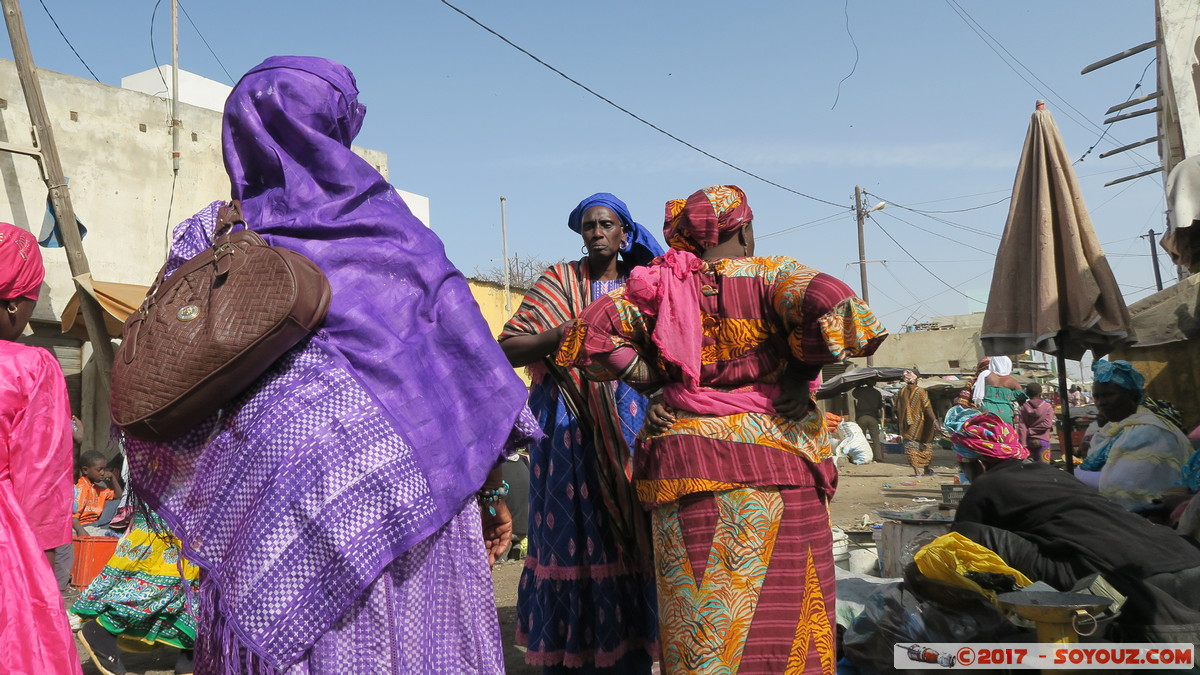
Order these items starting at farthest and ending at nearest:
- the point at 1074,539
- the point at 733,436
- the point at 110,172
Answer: the point at 110,172 < the point at 1074,539 < the point at 733,436

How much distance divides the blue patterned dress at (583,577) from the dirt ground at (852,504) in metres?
1.17

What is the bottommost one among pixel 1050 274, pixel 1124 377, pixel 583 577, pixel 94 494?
pixel 94 494

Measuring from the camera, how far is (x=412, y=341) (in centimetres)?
192

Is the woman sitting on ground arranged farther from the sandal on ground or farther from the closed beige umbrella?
the sandal on ground

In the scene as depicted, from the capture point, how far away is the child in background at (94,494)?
26.1 ft

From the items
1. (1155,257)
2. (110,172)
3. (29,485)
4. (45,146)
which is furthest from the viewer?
(1155,257)

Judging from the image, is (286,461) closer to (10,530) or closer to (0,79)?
(10,530)

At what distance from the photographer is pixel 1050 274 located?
5.52 meters

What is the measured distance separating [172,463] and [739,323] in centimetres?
169

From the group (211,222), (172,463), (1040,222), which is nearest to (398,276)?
(211,222)

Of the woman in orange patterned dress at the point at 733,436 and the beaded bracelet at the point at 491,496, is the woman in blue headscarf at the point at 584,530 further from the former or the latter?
the beaded bracelet at the point at 491,496

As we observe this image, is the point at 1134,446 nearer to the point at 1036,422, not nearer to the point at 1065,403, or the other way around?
the point at 1065,403

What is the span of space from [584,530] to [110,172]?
34.3 feet

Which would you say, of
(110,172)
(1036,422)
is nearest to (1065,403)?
(1036,422)
